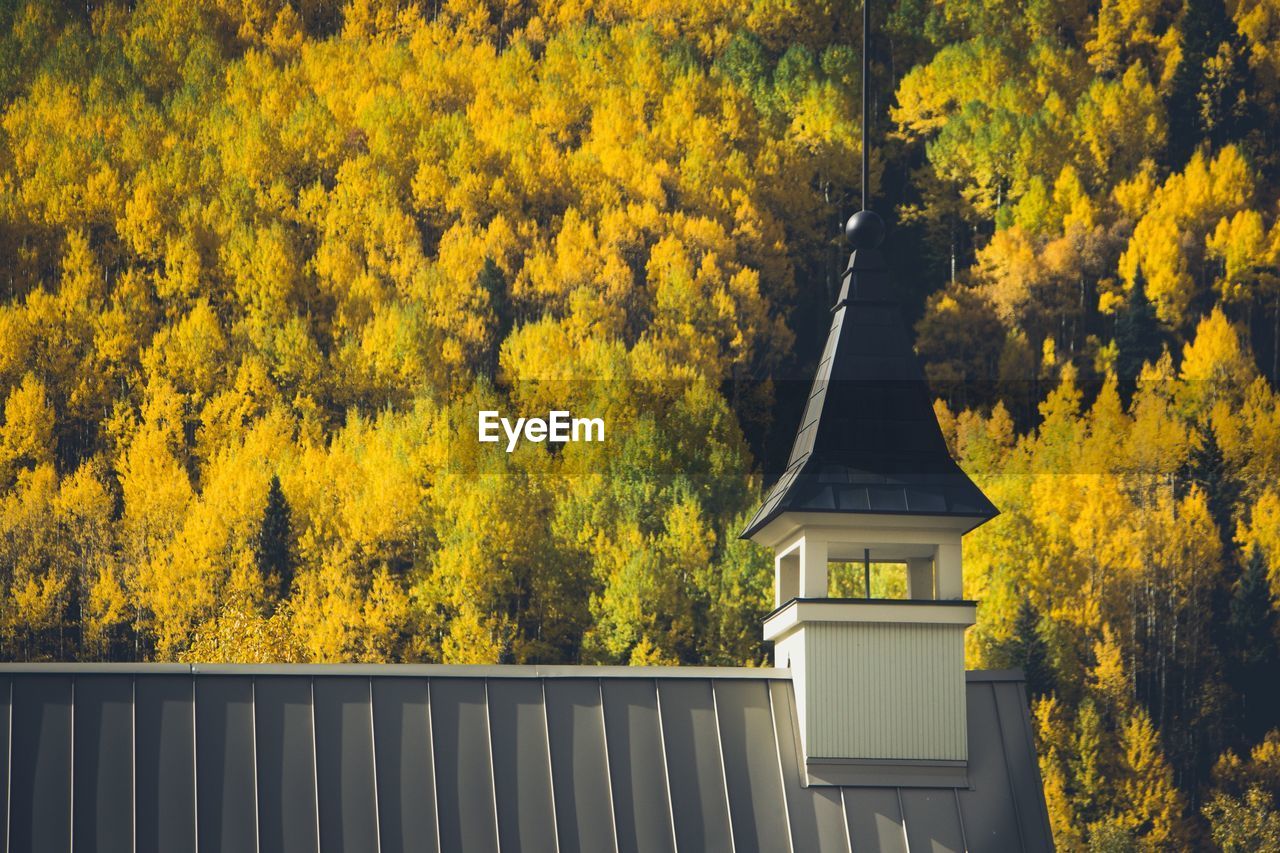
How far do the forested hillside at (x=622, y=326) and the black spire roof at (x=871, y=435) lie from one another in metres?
14.7

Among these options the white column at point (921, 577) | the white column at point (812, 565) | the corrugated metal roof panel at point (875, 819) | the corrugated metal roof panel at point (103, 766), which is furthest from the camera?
the white column at point (921, 577)

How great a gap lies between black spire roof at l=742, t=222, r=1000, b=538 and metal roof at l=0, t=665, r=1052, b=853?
1015 mm

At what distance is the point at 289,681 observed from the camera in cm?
718

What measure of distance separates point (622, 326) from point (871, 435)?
→ 16.3 meters

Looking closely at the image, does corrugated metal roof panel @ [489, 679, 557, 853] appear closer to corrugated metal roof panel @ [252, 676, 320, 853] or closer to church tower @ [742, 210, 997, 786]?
corrugated metal roof panel @ [252, 676, 320, 853]

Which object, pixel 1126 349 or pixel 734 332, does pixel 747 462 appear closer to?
pixel 734 332

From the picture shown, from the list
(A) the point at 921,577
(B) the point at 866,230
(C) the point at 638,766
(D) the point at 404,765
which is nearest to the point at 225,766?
(D) the point at 404,765

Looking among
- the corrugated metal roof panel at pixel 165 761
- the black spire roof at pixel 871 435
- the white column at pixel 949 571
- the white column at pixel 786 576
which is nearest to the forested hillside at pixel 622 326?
the white column at pixel 786 576

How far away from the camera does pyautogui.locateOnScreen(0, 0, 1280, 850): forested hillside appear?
74.1 feet

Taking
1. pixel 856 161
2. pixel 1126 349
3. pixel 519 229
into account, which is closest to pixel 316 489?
pixel 519 229

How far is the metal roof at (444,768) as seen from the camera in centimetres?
677

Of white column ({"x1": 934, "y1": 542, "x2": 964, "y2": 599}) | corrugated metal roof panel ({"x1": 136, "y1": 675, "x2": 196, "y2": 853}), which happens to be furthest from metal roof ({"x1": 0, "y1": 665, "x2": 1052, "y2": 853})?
white column ({"x1": 934, "y1": 542, "x2": 964, "y2": 599})

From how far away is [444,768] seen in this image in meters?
7.05

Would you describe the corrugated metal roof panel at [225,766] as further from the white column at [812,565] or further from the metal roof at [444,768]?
the white column at [812,565]
